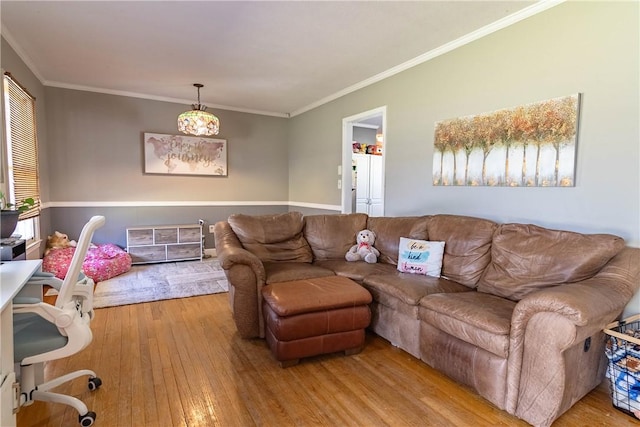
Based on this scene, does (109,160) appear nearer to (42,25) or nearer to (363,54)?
(42,25)

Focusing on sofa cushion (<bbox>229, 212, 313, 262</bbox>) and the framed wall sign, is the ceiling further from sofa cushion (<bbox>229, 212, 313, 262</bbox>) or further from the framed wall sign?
sofa cushion (<bbox>229, 212, 313, 262</bbox>)

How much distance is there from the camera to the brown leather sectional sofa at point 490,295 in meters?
1.67

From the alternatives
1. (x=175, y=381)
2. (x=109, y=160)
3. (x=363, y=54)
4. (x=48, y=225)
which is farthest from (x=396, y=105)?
(x=48, y=225)

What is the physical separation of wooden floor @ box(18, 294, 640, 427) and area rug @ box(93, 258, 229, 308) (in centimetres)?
90

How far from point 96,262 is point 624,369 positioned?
4960 millimetres

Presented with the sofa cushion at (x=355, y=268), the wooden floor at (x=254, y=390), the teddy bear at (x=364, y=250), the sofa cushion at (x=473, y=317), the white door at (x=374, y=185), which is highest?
the white door at (x=374, y=185)

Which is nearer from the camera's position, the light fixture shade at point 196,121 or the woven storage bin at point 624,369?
the woven storage bin at point 624,369

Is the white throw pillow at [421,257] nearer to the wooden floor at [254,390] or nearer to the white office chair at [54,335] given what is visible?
the wooden floor at [254,390]

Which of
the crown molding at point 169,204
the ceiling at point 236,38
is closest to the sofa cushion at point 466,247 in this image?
the ceiling at point 236,38

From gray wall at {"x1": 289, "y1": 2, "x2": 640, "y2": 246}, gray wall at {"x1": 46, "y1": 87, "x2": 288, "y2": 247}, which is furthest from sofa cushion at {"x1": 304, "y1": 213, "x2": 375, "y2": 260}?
gray wall at {"x1": 46, "y1": 87, "x2": 288, "y2": 247}

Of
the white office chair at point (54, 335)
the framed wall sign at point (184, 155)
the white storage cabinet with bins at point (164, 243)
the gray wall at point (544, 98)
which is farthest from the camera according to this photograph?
the framed wall sign at point (184, 155)

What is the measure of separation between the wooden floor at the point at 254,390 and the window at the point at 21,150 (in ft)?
5.61

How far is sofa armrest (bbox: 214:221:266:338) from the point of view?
2.53m

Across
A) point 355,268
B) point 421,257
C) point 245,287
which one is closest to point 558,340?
point 421,257
